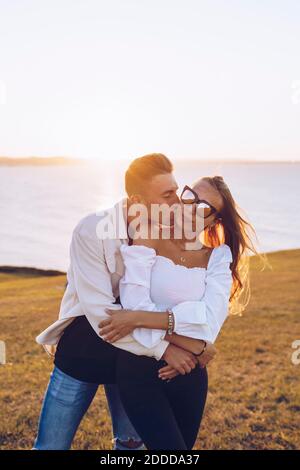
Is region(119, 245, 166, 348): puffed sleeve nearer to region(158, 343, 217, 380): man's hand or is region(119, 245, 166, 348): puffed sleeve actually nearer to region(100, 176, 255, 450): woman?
region(100, 176, 255, 450): woman

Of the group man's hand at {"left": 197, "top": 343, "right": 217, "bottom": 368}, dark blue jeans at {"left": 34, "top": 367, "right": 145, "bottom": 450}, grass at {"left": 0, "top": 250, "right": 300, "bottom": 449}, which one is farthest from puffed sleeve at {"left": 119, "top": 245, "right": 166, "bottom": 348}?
grass at {"left": 0, "top": 250, "right": 300, "bottom": 449}

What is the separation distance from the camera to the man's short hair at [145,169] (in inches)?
125

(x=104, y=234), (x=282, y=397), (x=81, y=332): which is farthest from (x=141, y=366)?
(x=282, y=397)

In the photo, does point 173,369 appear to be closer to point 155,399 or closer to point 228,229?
point 155,399

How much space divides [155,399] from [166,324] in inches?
15.9

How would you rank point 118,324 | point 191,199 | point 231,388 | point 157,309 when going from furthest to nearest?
point 231,388 → point 191,199 → point 157,309 → point 118,324

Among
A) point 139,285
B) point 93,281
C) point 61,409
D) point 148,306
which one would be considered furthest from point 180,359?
point 61,409

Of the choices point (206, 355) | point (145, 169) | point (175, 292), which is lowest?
point (206, 355)

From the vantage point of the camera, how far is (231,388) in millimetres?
A: 7102

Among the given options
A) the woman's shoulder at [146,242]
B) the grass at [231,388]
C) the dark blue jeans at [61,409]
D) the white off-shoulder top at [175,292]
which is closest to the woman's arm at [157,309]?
the white off-shoulder top at [175,292]

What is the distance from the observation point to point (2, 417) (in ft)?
19.6

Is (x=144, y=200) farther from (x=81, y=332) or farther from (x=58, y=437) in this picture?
(x=58, y=437)

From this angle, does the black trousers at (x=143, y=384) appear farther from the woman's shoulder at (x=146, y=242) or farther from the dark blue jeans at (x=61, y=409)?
the woman's shoulder at (x=146, y=242)

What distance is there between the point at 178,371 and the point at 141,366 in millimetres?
201
